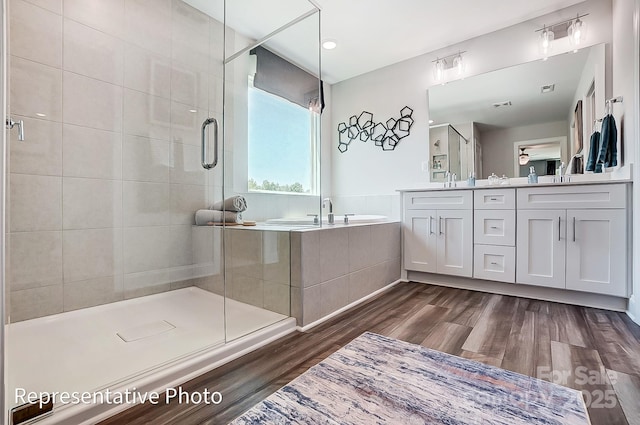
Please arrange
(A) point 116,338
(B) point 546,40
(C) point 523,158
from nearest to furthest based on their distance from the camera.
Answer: (A) point 116,338, (B) point 546,40, (C) point 523,158

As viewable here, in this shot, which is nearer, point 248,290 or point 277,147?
point 248,290

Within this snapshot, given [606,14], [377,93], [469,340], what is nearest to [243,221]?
[469,340]

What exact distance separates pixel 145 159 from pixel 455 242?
2.65 meters

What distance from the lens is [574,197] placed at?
2.23 metres

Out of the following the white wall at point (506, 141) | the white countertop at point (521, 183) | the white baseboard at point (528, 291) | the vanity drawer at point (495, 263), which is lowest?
the white baseboard at point (528, 291)

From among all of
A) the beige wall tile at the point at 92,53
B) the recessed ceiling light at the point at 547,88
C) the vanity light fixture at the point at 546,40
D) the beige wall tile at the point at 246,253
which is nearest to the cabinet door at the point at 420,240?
the recessed ceiling light at the point at 547,88

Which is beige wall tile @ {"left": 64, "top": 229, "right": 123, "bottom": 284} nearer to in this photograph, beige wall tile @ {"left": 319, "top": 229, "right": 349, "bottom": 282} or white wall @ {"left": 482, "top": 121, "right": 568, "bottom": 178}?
beige wall tile @ {"left": 319, "top": 229, "right": 349, "bottom": 282}

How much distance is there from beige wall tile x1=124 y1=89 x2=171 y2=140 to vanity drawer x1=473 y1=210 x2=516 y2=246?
2.66m

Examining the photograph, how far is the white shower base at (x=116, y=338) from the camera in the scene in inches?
49.6

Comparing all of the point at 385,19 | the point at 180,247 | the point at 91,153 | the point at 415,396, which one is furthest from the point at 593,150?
the point at 91,153

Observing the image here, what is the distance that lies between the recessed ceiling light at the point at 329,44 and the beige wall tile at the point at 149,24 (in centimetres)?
146

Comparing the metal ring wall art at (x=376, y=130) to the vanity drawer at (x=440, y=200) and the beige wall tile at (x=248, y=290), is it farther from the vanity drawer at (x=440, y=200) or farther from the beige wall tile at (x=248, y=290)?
the beige wall tile at (x=248, y=290)

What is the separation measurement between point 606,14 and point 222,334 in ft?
12.1

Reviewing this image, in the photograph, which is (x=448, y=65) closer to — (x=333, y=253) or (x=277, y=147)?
(x=277, y=147)
